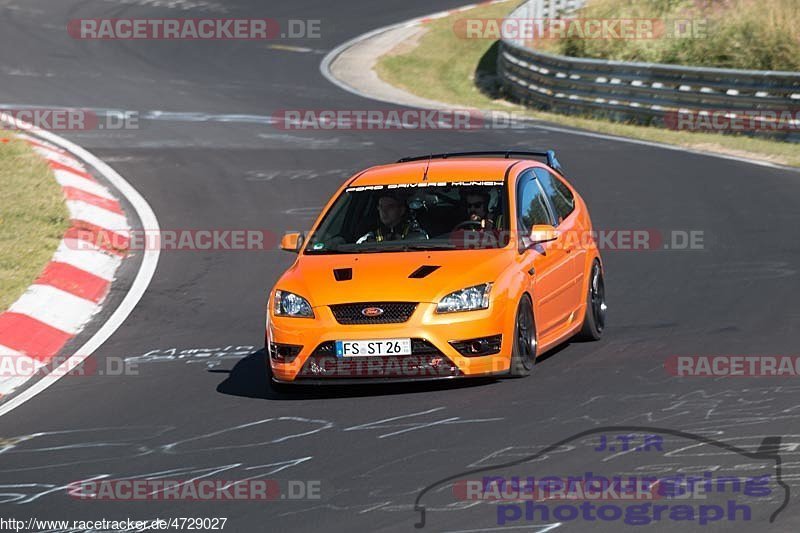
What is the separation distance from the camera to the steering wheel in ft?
33.6

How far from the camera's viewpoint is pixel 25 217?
15555 mm

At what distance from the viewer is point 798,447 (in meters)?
7.39

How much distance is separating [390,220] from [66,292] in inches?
154

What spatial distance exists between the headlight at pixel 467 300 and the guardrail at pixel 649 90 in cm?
1397

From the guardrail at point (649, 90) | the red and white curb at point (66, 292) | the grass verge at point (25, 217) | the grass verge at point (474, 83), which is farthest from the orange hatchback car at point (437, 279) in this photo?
the guardrail at point (649, 90)

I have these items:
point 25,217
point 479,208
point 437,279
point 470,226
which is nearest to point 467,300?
point 437,279

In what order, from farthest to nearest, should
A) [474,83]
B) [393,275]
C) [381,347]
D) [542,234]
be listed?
[474,83] < [542,234] < [393,275] < [381,347]

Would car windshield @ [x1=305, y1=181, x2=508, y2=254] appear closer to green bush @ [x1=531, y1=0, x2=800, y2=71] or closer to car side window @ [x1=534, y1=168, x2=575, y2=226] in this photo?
car side window @ [x1=534, y1=168, x2=575, y2=226]

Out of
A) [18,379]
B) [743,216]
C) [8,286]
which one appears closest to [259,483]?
[18,379]

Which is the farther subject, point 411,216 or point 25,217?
point 25,217

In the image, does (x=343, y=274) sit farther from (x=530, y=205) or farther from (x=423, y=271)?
(x=530, y=205)

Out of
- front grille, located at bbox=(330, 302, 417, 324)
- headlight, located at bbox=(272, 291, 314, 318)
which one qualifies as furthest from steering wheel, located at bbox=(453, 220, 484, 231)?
headlight, located at bbox=(272, 291, 314, 318)

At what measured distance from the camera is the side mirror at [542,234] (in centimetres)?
982

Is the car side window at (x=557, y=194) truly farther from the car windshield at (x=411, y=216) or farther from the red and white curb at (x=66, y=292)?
the red and white curb at (x=66, y=292)
